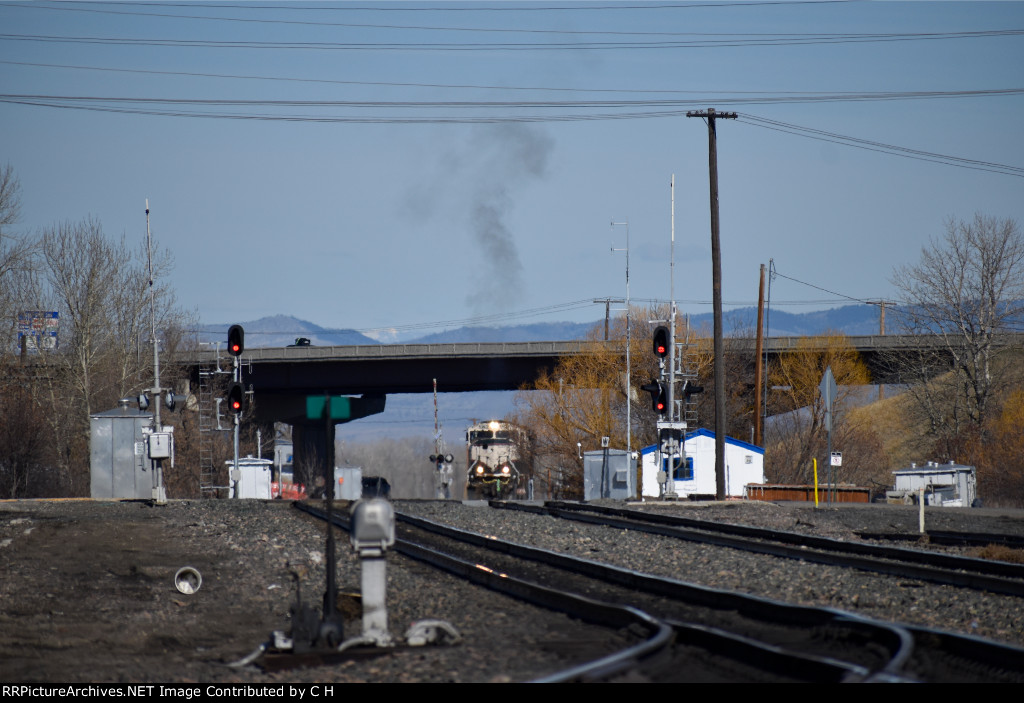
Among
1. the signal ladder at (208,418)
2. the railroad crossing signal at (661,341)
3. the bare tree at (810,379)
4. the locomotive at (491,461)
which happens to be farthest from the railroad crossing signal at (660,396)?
the bare tree at (810,379)

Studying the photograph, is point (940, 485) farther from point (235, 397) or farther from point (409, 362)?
point (409, 362)

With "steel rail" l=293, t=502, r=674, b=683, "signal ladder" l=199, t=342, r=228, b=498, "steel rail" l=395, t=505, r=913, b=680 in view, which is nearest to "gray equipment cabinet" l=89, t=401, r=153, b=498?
"steel rail" l=293, t=502, r=674, b=683

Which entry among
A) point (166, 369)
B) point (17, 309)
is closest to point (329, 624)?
point (17, 309)

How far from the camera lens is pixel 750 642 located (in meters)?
7.82

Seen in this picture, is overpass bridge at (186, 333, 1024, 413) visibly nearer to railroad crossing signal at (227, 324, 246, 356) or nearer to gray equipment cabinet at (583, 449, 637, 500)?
gray equipment cabinet at (583, 449, 637, 500)

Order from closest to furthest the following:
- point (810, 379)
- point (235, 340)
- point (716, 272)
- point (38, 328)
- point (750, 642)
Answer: point (750, 642)
point (235, 340)
point (716, 272)
point (38, 328)
point (810, 379)

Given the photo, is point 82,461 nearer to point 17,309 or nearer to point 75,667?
point 17,309

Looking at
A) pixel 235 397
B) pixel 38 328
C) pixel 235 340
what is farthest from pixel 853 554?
pixel 38 328

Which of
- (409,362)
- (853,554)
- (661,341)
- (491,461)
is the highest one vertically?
(409,362)

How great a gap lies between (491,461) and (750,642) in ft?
167

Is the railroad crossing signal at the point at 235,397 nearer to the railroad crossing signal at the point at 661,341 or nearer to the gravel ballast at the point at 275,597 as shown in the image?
the gravel ballast at the point at 275,597

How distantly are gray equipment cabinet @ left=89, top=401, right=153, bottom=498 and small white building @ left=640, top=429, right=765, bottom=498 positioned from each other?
22.3 metres

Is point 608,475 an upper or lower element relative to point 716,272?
lower
